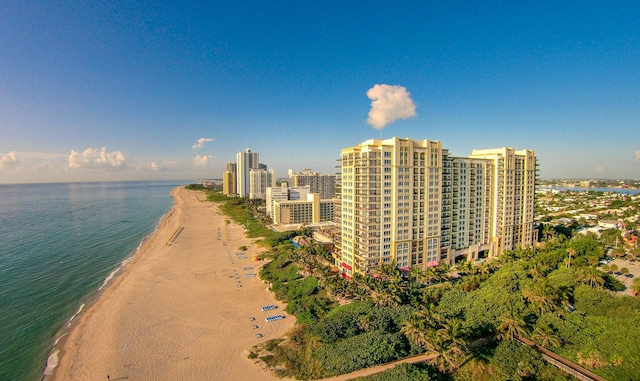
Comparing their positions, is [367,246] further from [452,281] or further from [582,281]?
[582,281]

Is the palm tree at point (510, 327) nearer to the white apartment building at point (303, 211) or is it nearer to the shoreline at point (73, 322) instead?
the shoreline at point (73, 322)

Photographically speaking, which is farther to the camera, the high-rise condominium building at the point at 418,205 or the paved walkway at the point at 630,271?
the high-rise condominium building at the point at 418,205

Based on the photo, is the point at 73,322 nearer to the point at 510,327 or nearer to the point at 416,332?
the point at 416,332

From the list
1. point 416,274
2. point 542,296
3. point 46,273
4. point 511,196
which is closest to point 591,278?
point 542,296

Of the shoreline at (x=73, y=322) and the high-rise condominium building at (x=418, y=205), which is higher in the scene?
the high-rise condominium building at (x=418, y=205)

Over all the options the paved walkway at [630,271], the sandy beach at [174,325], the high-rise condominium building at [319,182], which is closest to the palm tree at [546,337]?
the paved walkway at [630,271]

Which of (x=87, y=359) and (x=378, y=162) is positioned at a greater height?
(x=378, y=162)

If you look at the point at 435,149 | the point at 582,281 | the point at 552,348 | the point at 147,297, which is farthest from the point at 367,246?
the point at 147,297

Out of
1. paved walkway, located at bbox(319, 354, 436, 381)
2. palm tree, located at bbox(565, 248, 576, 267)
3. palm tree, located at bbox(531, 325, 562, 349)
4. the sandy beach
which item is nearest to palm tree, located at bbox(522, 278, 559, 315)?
palm tree, located at bbox(531, 325, 562, 349)
